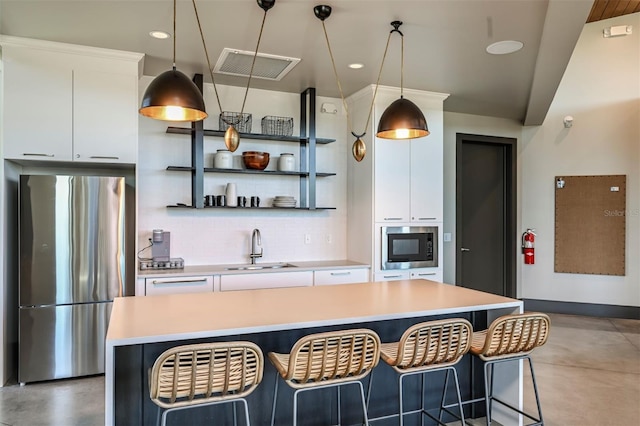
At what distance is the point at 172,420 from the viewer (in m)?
2.27

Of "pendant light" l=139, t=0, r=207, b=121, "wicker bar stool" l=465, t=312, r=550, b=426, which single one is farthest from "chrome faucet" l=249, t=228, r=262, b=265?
"wicker bar stool" l=465, t=312, r=550, b=426

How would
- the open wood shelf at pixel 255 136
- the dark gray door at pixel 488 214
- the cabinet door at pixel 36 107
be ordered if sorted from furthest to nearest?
the dark gray door at pixel 488 214 < the open wood shelf at pixel 255 136 < the cabinet door at pixel 36 107

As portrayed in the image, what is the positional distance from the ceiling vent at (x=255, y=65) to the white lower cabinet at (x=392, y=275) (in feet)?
7.25

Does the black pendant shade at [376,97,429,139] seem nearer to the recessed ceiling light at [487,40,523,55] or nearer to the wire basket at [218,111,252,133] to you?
the recessed ceiling light at [487,40,523,55]

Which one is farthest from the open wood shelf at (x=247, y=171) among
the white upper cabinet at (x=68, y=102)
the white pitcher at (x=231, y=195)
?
the white upper cabinet at (x=68, y=102)

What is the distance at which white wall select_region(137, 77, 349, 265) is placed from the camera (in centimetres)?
440

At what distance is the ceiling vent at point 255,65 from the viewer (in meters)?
3.68

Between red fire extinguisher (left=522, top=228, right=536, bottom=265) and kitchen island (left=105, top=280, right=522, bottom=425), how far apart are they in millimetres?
3515

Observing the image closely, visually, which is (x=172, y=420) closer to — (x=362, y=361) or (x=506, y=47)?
(x=362, y=361)

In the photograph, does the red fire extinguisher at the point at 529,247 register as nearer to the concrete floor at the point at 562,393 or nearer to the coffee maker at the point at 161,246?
the concrete floor at the point at 562,393

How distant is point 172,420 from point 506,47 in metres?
3.53

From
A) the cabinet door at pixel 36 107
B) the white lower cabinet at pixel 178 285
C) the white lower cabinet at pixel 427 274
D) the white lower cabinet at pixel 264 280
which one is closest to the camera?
the cabinet door at pixel 36 107

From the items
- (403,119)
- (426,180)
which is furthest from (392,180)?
(403,119)

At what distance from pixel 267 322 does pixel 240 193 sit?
9.11 ft
